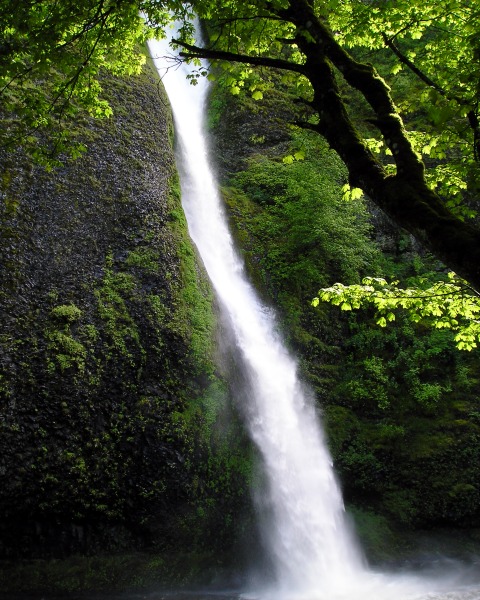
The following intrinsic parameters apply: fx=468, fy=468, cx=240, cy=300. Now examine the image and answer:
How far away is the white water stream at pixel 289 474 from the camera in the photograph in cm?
777

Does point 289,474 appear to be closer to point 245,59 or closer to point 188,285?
point 188,285

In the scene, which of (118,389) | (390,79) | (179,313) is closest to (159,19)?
(179,313)

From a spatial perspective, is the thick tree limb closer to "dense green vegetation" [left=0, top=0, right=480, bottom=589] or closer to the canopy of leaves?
"dense green vegetation" [left=0, top=0, right=480, bottom=589]

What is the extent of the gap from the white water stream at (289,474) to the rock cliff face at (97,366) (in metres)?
1.17

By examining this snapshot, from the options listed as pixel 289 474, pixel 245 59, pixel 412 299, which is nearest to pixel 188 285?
pixel 289 474

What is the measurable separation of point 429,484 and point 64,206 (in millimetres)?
9158

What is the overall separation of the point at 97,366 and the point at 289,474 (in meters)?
4.17

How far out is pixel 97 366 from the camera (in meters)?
7.51

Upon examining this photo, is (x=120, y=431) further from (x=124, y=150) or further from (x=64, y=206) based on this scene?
(x=124, y=150)

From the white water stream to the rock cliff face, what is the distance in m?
1.17

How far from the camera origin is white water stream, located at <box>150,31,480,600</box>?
7773 mm

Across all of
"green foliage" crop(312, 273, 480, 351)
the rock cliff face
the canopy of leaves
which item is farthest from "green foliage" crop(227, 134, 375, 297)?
the canopy of leaves

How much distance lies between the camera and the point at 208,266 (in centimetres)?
1159

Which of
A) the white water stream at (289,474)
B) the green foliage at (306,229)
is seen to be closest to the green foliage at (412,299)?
the white water stream at (289,474)
